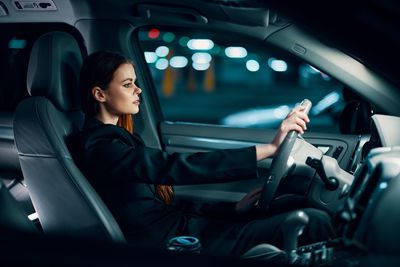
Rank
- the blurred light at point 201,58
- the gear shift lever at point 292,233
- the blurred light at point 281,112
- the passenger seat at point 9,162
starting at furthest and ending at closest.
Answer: the blurred light at point 201,58
the blurred light at point 281,112
the passenger seat at point 9,162
the gear shift lever at point 292,233

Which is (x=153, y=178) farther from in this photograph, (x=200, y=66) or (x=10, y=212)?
(x=200, y=66)

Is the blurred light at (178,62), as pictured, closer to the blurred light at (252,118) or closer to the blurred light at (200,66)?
the blurred light at (200,66)

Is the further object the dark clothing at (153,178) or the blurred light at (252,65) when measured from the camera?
the blurred light at (252,65)

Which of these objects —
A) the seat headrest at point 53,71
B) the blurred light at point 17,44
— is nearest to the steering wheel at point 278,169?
the seat headrest at point 53,71

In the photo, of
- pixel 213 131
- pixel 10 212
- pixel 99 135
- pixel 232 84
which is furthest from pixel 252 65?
pixel 10 212

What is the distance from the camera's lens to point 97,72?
8.56 ft

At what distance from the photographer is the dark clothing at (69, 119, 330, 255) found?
2.32 metres

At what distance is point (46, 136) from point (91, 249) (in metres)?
1.38

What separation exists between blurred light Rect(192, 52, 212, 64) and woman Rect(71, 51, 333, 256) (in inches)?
876

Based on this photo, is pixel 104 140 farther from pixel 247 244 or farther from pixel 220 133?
pixel 220 133

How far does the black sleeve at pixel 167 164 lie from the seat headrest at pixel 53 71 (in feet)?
1.03

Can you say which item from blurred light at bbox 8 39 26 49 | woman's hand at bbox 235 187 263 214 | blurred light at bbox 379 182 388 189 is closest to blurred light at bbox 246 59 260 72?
blurred light at bbox 8 39 26 49

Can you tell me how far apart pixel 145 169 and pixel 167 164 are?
0.09 m

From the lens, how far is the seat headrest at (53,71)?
2.58 m
